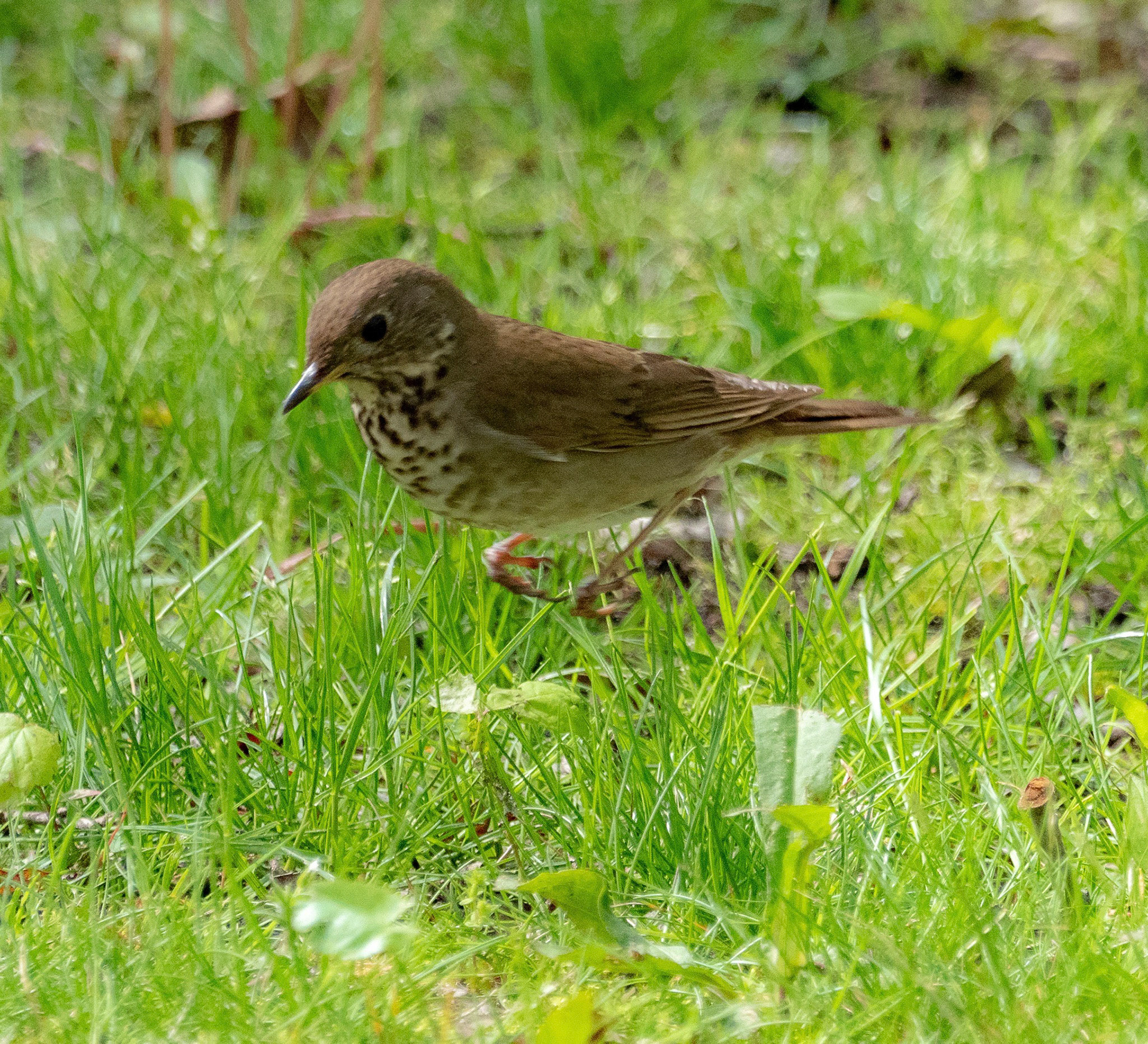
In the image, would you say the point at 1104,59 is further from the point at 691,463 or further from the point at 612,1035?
the point at 612,1035

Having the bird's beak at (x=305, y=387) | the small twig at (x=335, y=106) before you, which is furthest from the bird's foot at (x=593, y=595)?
the small twig at (x=335, y=106)

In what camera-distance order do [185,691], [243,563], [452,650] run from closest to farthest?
[185,691] → [452,650] → [243,563]

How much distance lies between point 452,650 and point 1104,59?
5.10 m

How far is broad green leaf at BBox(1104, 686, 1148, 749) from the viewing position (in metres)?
2.63

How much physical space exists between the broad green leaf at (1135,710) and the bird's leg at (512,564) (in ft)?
3.65

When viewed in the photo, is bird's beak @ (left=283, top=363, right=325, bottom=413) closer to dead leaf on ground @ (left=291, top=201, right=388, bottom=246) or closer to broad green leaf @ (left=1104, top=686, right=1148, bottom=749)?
broad green leaf @ (left=1104, top=686, right=1148, bottom=749)

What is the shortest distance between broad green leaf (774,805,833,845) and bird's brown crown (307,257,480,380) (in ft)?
4.82

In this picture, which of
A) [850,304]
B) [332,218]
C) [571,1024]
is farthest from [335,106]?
[571,1024]

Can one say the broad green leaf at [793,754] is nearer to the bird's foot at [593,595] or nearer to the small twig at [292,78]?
the bird's foot at [593,595]

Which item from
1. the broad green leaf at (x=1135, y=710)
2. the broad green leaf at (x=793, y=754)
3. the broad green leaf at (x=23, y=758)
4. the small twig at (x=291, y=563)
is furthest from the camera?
the small twig at (x=291, y=563)

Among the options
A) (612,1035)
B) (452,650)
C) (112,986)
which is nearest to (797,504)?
(452,650)

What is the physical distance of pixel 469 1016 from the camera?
2270mm

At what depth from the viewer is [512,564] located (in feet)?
11.4

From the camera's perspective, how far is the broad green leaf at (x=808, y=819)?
87.2 inches
